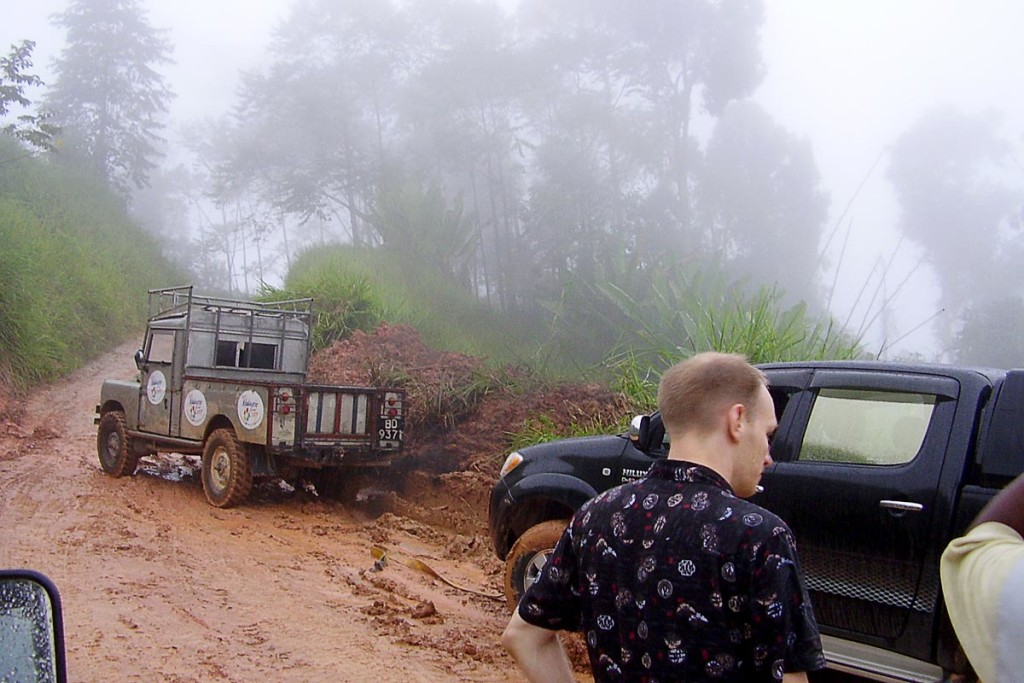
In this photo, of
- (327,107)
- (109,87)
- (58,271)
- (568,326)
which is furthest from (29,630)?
(327,107)

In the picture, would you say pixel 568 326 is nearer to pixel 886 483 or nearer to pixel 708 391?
pixel 886 483

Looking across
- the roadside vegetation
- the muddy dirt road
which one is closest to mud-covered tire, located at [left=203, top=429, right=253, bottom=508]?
the muddy dirt road

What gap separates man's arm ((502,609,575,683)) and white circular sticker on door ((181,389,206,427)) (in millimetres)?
8059

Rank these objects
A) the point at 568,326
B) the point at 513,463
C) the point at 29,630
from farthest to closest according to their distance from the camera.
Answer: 1. the point at 568,326
2. the point at 513,463
3. the point at 29,630

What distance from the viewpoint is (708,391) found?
162 cm

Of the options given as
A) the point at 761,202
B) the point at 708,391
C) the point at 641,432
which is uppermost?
the point at 761,202

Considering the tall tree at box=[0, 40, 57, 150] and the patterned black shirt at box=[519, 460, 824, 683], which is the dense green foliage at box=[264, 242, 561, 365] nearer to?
the tall tree at box=[0, 40, 57, 150]

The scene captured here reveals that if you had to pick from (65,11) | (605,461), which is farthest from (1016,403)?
(65,11)

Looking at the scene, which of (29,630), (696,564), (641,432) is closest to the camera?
(29,630)

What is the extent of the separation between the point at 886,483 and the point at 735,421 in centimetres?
248

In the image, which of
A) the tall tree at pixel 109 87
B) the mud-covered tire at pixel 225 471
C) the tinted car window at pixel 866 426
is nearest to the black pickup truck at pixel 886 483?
the tinted car window at pixel 866 426

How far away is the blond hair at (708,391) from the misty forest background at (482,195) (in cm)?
762

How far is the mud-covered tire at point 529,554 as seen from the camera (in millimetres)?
4875

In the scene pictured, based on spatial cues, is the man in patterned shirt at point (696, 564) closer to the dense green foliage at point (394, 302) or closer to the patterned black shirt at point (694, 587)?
the patterned black shirt at point (694, 587)
